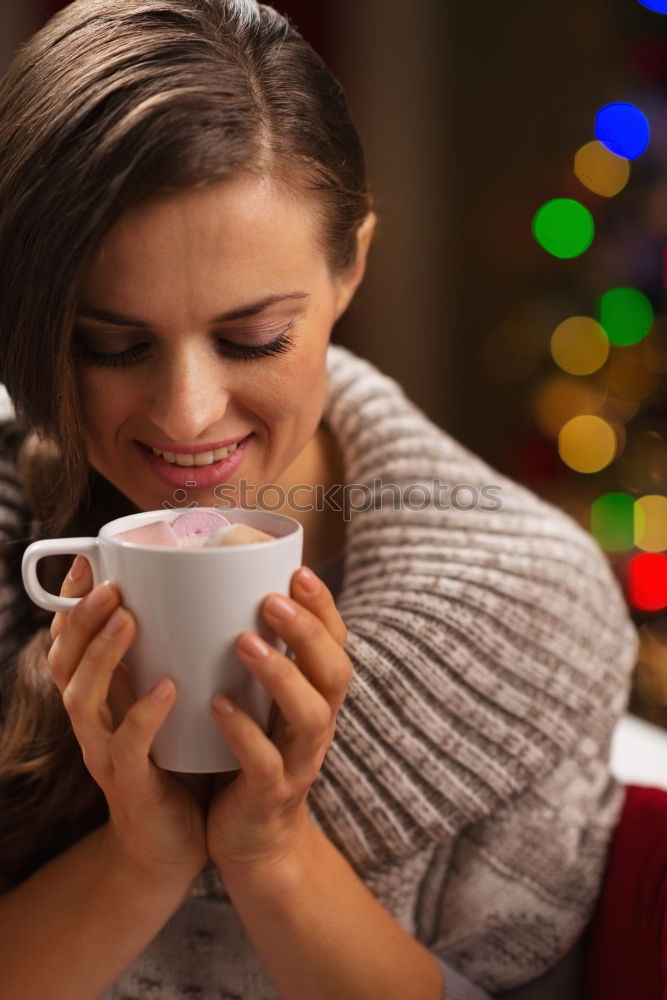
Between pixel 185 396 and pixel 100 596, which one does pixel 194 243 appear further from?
pixel 100 596

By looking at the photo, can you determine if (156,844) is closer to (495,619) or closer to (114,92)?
(495,619)

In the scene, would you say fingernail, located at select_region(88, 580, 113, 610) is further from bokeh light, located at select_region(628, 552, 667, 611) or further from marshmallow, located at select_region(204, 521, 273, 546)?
bokeh light, located at select_region(628, 552, 667, 611)

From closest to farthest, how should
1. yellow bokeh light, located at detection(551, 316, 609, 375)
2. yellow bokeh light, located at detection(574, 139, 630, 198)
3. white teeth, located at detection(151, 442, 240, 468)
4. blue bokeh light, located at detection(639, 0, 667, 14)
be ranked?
white teeth, located at detection(151, 442, 240, 468)
blue bokeh light, located at detection(639, 0, 667, 14)
yellow bokeh light, located at detection(574, 139, 630, 198)
yellow bokeh light, located at detection(551, 316, 609, 375)

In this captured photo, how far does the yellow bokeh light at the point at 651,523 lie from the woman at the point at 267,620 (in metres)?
1.16

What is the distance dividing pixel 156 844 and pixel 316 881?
4.8 inches

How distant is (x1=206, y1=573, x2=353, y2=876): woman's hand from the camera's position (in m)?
0.60

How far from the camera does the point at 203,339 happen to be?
74 cm

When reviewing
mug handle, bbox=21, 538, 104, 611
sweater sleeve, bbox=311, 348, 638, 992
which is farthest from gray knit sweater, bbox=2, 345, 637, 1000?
mug handle, bbox=21, 538, 104, 611

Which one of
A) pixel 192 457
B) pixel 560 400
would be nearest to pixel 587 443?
pixel 560 400

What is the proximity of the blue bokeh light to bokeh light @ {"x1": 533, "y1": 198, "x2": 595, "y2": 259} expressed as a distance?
0.42 metres

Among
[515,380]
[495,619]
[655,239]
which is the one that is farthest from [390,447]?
[515,380]

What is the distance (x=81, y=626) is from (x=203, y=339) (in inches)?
9.6

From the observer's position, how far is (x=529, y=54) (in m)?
2.62

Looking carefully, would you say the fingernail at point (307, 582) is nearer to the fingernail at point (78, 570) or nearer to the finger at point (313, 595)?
the finger at point (313, 595)
